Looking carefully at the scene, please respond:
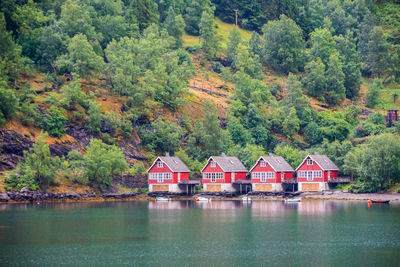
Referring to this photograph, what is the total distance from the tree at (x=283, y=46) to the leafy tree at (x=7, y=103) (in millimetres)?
84989

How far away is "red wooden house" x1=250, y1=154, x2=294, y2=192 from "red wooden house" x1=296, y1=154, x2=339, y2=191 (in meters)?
3.41

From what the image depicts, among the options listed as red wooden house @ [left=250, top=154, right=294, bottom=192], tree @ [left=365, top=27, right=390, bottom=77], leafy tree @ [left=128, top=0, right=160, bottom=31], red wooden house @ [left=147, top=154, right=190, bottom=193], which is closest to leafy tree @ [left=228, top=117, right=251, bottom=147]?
red wooden house @ [left=250, top=154, right=294, bottom=192]

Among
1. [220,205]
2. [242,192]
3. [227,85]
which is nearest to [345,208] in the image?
[220,205]

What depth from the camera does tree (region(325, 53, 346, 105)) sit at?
179 m

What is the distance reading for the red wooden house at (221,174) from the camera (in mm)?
131375

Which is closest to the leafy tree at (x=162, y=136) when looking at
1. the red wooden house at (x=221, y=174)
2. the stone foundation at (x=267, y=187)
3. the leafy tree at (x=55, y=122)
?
the red wooden house at (x=221, y=174)

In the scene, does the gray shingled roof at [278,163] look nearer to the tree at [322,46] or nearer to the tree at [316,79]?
the tree at [316,79]

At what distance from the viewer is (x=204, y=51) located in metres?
187

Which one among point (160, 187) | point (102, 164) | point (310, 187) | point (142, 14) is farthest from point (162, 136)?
point (142, 14)

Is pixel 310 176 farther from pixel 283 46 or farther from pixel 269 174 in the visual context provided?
pixel 283 46

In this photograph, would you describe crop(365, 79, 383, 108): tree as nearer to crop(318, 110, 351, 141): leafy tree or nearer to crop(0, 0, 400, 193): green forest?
crop(0, 0, 400, 193): green forest

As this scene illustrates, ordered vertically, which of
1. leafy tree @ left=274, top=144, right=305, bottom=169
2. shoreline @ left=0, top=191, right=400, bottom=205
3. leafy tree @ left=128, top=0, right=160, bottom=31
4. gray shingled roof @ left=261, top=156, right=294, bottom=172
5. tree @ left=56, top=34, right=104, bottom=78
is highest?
leafy tree @ left=128, top=0, right=160, bottom=31

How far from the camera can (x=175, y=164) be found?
5212 inches

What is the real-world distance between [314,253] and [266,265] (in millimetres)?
6889
